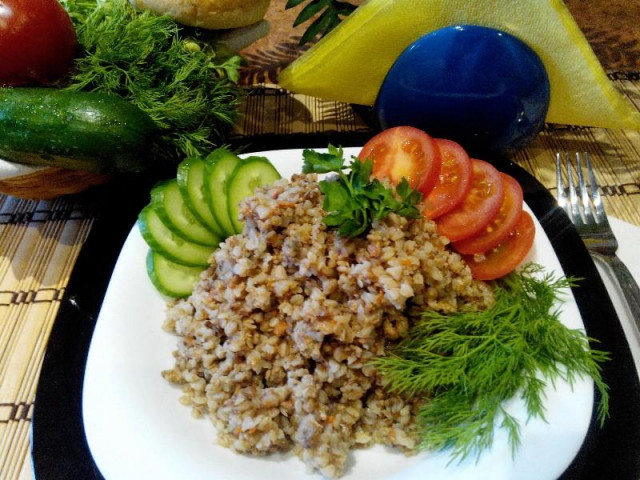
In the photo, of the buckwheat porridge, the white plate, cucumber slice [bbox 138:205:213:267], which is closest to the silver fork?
the white plate

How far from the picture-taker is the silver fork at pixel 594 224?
2154 mm

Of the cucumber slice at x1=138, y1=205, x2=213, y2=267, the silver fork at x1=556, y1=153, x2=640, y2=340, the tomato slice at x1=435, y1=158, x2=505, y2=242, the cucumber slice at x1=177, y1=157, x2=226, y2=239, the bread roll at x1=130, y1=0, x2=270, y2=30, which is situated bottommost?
the silver fork at x1=556, y1=153, x2=640, y2=340

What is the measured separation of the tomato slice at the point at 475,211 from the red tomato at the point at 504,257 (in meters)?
0.13

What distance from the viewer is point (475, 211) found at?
1.95 metres

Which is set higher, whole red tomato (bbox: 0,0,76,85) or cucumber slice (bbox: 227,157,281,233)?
whole red tomato (bbox: 0,0,76,85)

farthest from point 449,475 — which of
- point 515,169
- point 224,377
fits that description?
point 515,169

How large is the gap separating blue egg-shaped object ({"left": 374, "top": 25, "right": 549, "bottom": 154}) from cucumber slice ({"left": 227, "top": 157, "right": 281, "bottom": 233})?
0.98m

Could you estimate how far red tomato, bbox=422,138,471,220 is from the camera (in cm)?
196

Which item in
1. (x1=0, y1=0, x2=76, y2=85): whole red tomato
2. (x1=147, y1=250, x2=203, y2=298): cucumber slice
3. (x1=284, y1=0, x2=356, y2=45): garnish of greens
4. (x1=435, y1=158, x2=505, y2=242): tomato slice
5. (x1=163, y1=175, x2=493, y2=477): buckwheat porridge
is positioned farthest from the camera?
(x1=284, y1=0, x2=356, y2=45): garnish of greens

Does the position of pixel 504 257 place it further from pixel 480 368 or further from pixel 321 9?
pixel 321 9

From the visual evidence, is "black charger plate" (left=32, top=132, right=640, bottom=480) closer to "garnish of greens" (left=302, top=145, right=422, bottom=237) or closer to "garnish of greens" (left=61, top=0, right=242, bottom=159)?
"garnish of greens" (left=61, top=0, right=242, bottom=159)

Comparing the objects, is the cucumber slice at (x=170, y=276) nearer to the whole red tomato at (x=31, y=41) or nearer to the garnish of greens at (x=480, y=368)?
the garnish of greens at (x=480, y=368)

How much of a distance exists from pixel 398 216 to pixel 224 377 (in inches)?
34.0

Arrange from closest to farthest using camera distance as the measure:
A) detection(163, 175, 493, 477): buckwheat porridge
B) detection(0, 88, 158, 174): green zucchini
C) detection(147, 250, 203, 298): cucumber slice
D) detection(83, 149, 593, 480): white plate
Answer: detection(83, 149, 593, 480): white plate
detection(163, 175, 493, 477): buckwheat porridge
detection(147, 250, 203, 298): cucumber slice
detection(0, 88, 158, 174): green zucchini
